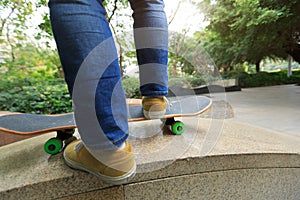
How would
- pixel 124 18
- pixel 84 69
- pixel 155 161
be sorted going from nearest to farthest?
pixel 84 69, pixel 155 161, pixel 124 18

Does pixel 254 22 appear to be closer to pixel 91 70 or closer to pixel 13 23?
pixel 13 23

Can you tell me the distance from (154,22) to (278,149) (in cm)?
65

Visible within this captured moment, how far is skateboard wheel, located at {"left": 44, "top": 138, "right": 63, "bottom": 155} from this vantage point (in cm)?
62

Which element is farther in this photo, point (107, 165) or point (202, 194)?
point (202, 194)

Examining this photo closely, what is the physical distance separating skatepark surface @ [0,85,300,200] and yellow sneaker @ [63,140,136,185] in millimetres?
51

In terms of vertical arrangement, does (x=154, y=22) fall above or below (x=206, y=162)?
above

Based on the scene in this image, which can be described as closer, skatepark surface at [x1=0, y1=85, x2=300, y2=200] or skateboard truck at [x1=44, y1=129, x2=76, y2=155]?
skatepark surface at [x1=0, y1=85, x2=300, y2=200]

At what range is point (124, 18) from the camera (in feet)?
6.79

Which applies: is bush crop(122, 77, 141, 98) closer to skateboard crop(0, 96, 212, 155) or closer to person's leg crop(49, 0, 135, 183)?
skateboard crop(0, 96, 212, 155)

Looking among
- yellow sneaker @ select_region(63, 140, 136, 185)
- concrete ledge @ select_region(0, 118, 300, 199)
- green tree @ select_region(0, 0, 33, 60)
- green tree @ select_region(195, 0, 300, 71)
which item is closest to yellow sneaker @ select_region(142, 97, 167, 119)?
concrete ledge @ select_region(0, 118, 300, 199)

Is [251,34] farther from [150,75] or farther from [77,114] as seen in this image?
[77,114]

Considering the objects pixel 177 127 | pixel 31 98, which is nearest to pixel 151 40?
pixel 177 127


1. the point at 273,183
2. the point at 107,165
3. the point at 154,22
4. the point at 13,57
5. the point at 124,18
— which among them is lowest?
the point at 273,183

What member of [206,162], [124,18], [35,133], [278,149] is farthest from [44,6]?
[278,149]
